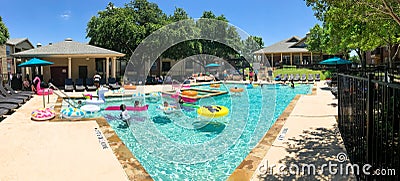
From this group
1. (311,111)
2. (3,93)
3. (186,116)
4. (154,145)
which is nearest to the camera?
(154,145)

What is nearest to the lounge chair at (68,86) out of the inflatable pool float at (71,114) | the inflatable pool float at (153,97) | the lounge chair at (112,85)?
the lounge chair at (112,85)

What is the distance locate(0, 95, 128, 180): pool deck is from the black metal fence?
10.9ft

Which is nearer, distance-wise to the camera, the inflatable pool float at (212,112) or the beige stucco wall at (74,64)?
the inflatable pool float at (212,112)

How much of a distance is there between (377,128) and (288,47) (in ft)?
133

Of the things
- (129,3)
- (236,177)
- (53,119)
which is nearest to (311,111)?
(236,177)

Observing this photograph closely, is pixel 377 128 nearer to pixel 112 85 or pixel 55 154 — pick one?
pixel 55 154

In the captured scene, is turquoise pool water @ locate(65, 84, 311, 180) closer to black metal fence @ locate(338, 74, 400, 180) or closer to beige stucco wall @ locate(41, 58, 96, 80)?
black metal fence @ locate(338, 74, 400, 180)

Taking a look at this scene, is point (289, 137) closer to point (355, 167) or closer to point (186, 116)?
point (355, 167)

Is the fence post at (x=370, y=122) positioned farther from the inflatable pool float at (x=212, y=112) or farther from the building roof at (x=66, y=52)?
the building roof at (x=66, y=52)

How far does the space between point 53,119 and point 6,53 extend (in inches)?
1210

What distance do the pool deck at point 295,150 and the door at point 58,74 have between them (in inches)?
822

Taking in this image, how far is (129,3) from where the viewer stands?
112ft

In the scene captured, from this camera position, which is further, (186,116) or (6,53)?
(6,53)

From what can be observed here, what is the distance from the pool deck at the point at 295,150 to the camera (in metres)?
4.07
